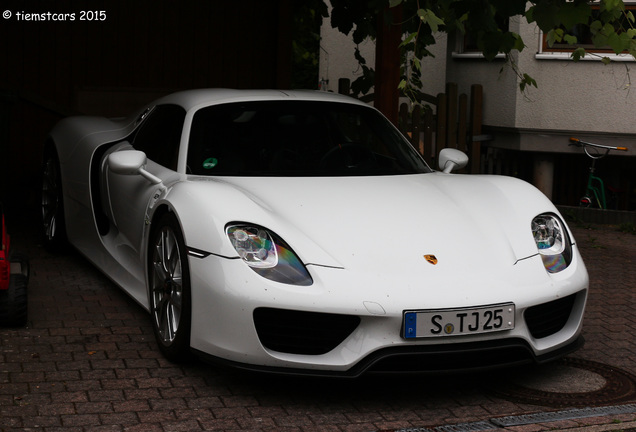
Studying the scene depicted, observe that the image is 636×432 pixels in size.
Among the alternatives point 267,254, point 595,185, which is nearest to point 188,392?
point 267,254

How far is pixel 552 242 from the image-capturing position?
521 centimetres

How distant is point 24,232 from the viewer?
28.7 feet

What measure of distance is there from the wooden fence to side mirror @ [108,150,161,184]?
5911 mm

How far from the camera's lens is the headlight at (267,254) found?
14.8 feet

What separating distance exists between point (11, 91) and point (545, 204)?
16.5 ft

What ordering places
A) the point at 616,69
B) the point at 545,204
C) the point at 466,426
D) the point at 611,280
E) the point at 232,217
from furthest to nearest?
1. the point at 616,69
2. the point at 611,280
3. the point at 545,204
4. the point at 232,217
5. the point at 466,426

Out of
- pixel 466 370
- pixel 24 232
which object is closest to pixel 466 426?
pixel 466 370

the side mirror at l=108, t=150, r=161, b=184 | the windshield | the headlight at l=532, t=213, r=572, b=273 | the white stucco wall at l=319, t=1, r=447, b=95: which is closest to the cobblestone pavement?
the headlight at l=532, t=213, r=572, b=273

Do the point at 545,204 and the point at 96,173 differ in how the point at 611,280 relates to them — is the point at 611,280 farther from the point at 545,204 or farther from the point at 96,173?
the point at 96,173

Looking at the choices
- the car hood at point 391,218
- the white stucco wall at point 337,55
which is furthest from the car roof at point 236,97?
the white stucco wall at point 337,55

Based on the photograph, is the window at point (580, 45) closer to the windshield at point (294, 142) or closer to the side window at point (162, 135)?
the windshield at point (294, 142)

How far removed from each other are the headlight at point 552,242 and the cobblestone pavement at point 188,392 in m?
0.59

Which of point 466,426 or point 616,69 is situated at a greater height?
point 616,69

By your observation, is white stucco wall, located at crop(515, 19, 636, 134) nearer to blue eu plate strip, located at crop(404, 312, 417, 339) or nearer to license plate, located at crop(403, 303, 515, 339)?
license plate, located at crop(403, 303, 515, 339)
